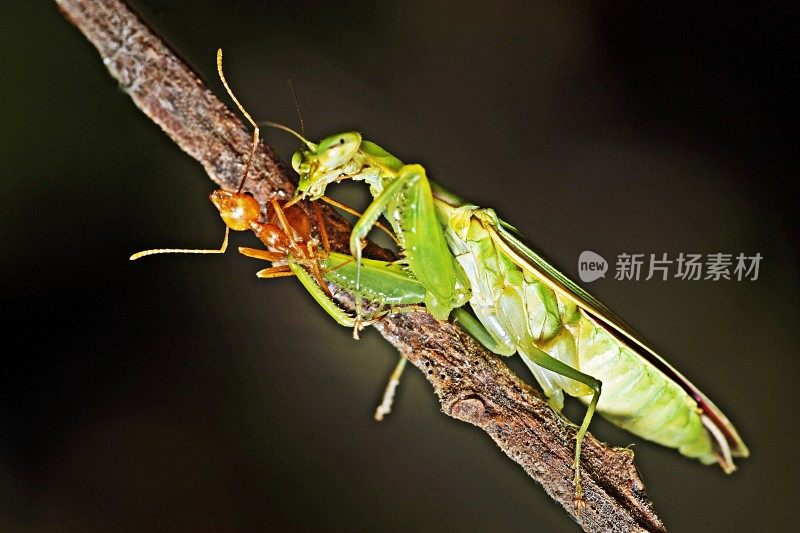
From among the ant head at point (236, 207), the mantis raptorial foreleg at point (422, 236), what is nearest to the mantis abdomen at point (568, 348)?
the mantis raptorial foreleg at point (422, 236)

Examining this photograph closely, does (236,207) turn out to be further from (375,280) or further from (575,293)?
(575,293)

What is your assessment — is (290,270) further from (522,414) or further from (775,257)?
(775,257)

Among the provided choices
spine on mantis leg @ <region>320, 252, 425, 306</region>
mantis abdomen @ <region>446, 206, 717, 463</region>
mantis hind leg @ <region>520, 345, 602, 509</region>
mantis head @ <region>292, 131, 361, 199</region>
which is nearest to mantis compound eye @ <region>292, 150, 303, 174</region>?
mantis head @ <region>292, 131, 361, 199</region>

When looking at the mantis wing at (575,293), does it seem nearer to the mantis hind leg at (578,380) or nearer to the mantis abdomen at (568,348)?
the mantis abdomen at (568,348)

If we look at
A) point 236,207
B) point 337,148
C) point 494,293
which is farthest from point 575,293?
point 236,207

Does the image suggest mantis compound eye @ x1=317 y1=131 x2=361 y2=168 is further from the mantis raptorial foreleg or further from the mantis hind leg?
the mantis hind leg
